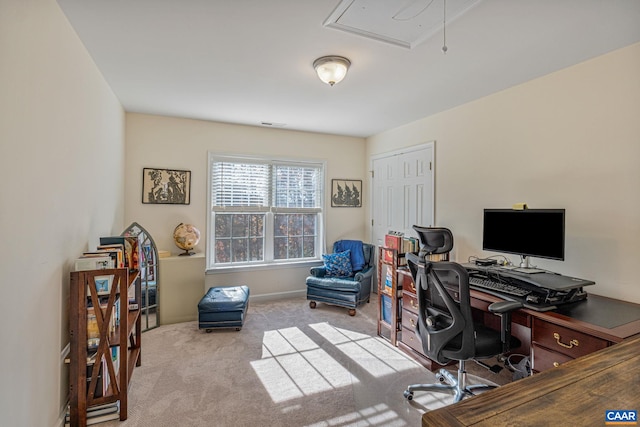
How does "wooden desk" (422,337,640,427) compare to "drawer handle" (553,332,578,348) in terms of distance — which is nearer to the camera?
"wooden desk" (422,337,640,427)

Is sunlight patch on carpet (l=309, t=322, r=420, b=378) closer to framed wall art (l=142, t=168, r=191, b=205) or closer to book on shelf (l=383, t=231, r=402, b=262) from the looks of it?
book on shelf (l=383, t=231, r=402, b=262)

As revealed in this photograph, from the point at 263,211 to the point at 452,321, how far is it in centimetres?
312

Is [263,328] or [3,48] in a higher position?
[3,48]

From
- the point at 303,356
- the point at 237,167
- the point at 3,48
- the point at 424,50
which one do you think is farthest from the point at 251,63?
the point at 303,356

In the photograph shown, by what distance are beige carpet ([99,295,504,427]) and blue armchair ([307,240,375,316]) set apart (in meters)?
0.36

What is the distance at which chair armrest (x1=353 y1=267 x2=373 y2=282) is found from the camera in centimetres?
398

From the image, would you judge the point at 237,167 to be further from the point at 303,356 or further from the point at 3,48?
the point at 3,48

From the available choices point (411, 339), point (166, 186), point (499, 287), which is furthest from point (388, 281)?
point (166, 186)

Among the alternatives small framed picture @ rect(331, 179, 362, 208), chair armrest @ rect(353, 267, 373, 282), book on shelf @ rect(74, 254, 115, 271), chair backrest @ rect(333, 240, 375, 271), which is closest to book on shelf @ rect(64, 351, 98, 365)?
book on shelf @ rect(74, 254, 115, 271)

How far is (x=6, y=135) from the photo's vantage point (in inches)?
50.8

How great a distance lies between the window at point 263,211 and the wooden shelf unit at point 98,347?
2.22m

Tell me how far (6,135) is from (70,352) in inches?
52.1

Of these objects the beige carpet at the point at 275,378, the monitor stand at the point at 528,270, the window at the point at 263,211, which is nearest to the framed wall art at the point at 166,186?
the window at the point at 263,211

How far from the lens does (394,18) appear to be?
1.83 meters
